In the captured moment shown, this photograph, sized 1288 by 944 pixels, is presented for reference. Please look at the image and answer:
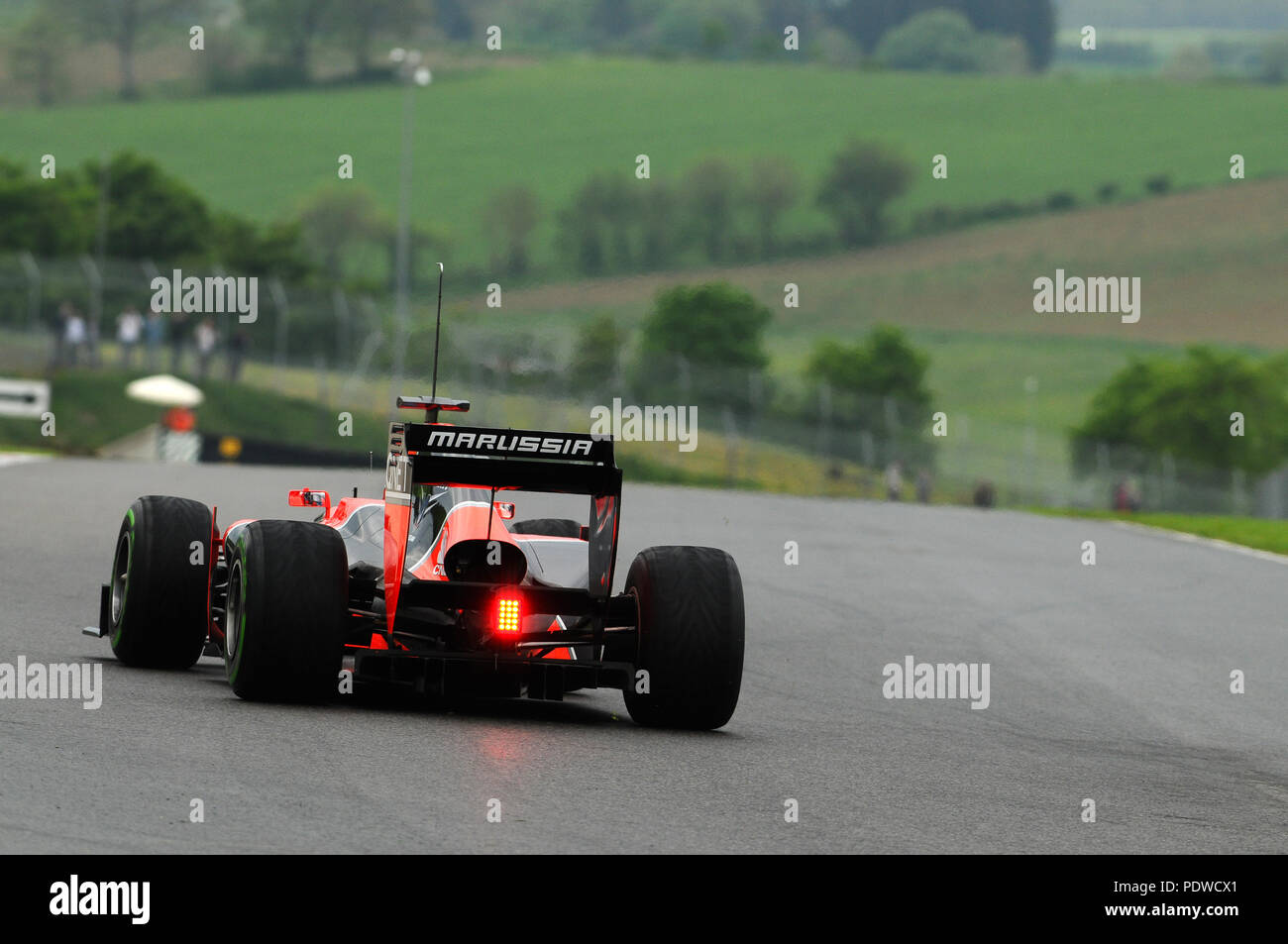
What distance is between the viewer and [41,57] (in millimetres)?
137875

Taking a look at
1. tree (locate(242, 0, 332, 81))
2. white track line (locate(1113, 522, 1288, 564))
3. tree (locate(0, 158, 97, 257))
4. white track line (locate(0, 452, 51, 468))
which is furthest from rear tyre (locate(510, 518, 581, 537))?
tree (locate(242, 0, 332, 81))

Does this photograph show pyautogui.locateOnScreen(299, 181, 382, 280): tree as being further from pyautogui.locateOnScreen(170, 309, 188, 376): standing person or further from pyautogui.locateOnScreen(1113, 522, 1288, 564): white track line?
pyautogui.locateOnScreen(1113, 522, 1288, 564): white track line

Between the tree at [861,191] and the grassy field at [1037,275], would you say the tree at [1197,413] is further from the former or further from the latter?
the tree at [861,191]

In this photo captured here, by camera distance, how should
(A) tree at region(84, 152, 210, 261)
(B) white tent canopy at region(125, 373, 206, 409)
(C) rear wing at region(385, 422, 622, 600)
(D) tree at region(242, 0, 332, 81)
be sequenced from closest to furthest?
1. (C) rear wing at region(385, 422, 622, 600)
2. (B) white tent canopy at region(125, 373, 206, 409)
3. (A) tree at region(84, 152, 210, 261)
4. (D) tree at region(242, 0, 332, 81)

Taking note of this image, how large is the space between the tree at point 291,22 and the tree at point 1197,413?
A: 242 ft

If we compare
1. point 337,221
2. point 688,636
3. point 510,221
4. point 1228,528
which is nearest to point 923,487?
point 1228,528

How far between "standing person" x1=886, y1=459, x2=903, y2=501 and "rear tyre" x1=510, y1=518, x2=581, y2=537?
4076cm

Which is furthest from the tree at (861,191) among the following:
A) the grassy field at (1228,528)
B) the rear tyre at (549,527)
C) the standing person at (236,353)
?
the rear tyre at (549,527)

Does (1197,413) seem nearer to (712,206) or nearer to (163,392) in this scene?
(712,206)

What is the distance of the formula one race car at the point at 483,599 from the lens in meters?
9.99

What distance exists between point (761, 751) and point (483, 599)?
5.13 feet

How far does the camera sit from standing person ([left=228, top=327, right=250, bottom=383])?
49.2 meters
